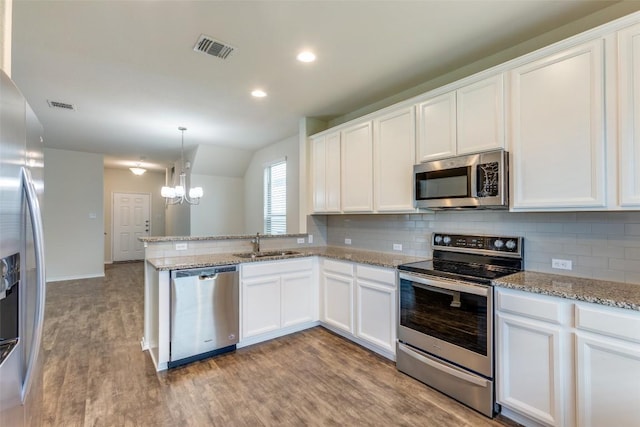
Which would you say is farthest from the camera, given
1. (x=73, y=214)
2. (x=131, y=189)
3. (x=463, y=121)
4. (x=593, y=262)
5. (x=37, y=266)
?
(x=131, y=189)

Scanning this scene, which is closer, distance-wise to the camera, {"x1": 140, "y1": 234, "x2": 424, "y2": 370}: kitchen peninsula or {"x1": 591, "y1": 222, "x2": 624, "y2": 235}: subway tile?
{"x1": 591, "y1": 222, "x2": 624, "y2": 235}: subway tile

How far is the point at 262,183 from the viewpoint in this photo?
251 inches

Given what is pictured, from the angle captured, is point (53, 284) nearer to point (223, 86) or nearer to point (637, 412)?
point (223, 86)

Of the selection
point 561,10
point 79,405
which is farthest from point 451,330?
point 79,405

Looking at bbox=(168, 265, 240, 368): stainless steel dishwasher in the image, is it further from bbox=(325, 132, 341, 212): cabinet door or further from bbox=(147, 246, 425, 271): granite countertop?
bbox=(325, 132, 341, 212): cabinet door

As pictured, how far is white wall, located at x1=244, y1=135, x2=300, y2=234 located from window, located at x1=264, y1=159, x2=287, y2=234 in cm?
14

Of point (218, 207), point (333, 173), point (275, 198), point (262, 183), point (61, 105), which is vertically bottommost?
point (218, 207)

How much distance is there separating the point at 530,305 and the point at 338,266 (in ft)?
5.98

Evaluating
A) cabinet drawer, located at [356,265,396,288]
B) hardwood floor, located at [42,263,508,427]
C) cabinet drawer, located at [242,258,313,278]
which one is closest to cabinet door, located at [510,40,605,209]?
cabinet drawer, located at [356,265,396,288]

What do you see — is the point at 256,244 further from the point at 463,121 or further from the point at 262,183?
the point at 262,183

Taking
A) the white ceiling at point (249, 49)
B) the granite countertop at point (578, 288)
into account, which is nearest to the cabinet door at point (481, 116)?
the white ceiling at point (249, 49)

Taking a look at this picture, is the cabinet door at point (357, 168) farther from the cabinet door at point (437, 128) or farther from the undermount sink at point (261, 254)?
the undermount sink at point (261, 254)

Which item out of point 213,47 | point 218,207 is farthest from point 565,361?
point 218,207

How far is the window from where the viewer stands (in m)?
5.73
